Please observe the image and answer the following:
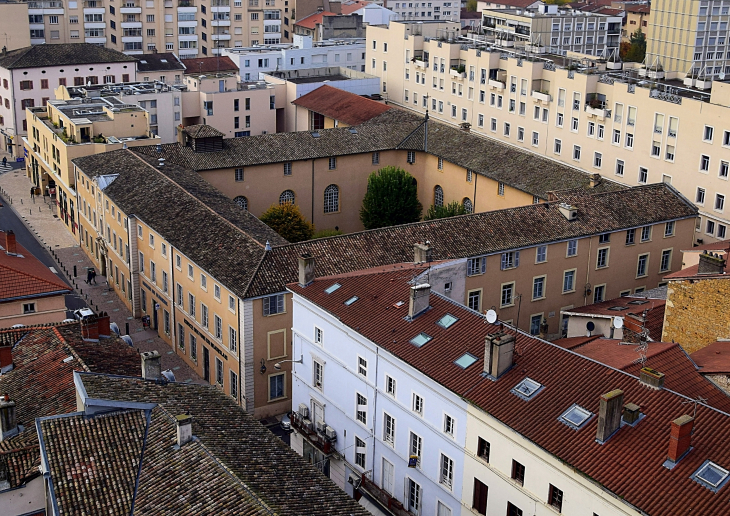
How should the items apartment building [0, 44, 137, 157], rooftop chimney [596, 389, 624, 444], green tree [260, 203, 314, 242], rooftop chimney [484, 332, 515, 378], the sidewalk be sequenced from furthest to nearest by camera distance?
apartment building [0, 44, 137, 157] → green tree [260, 203, 314, 242] → the sidewalk → rooftop chimney [484, 332, 515, 378] → rooftop chimney [596, 389, 624, 444]

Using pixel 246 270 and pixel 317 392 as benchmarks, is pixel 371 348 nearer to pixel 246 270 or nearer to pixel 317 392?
pixel 317 392

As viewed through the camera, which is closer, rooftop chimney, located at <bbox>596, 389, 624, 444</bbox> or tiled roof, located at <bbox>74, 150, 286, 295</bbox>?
rooftop chimney, located at <bbox>596, 389, 624, 444</bbox>

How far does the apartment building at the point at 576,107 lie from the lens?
76.8 metres

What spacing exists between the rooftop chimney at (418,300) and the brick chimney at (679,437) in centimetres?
1417

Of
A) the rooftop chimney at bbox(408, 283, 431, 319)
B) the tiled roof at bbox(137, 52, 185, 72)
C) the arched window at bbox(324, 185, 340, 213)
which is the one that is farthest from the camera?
the tiled roof at bbox(137, 52, 185, 72)

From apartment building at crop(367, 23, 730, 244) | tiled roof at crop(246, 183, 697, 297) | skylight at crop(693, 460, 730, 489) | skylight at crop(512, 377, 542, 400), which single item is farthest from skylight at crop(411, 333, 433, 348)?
apartment building at crop(367, 23, 730, 244)

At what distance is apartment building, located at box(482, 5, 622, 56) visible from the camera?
132 meters

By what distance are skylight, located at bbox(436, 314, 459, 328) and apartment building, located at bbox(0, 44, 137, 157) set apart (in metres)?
86.8

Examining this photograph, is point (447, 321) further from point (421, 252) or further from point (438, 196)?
point (438, 196)

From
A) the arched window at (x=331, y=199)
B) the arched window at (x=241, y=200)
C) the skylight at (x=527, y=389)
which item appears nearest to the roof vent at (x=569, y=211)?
the skylight at (x=527, y=389)

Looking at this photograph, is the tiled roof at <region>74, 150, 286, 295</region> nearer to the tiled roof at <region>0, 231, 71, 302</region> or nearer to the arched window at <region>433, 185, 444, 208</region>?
the tiled roof at <region>0, 231, 71, 302</region>

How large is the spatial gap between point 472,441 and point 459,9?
166 m

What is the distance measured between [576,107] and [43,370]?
61303 millimetres

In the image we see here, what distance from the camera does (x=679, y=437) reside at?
32781 mm
